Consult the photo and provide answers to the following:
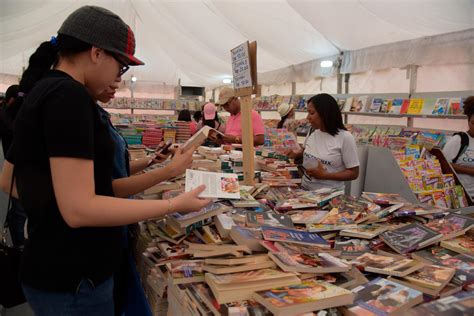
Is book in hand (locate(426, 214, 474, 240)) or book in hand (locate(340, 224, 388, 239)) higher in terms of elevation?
book in hand (locate(340, 224, 388, 239))

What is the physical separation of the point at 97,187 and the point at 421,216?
176 cm

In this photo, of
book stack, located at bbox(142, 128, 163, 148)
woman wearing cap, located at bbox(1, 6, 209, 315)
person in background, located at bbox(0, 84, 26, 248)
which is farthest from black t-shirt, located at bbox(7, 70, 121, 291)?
book stack, located at bbox(142, 128, 163, 148)

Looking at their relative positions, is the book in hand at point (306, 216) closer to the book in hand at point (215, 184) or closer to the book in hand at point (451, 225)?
the book in hand at point (215, 184)

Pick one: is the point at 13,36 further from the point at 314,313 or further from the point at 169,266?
the point at 314,313

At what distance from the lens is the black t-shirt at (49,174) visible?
3.31 feet

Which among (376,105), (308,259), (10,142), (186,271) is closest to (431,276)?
(308,259)

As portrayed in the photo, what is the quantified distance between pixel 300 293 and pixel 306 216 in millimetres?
845

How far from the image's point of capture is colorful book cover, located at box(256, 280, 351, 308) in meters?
1.07

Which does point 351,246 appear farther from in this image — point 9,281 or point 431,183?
point 431,183

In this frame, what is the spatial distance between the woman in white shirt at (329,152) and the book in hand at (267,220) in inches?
46.3

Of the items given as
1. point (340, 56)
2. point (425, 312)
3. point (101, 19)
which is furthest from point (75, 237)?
point (340, 56)

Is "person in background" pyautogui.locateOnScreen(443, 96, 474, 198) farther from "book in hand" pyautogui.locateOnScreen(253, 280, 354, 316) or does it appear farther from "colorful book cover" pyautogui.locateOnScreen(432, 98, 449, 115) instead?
"book in hand" pyautogui.locateOnScreen(253, 280, 354, 316)

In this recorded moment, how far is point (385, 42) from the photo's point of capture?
6102mm

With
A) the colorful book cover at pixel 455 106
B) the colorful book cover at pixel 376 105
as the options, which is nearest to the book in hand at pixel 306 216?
the colorful book cover at pixel 455 106
